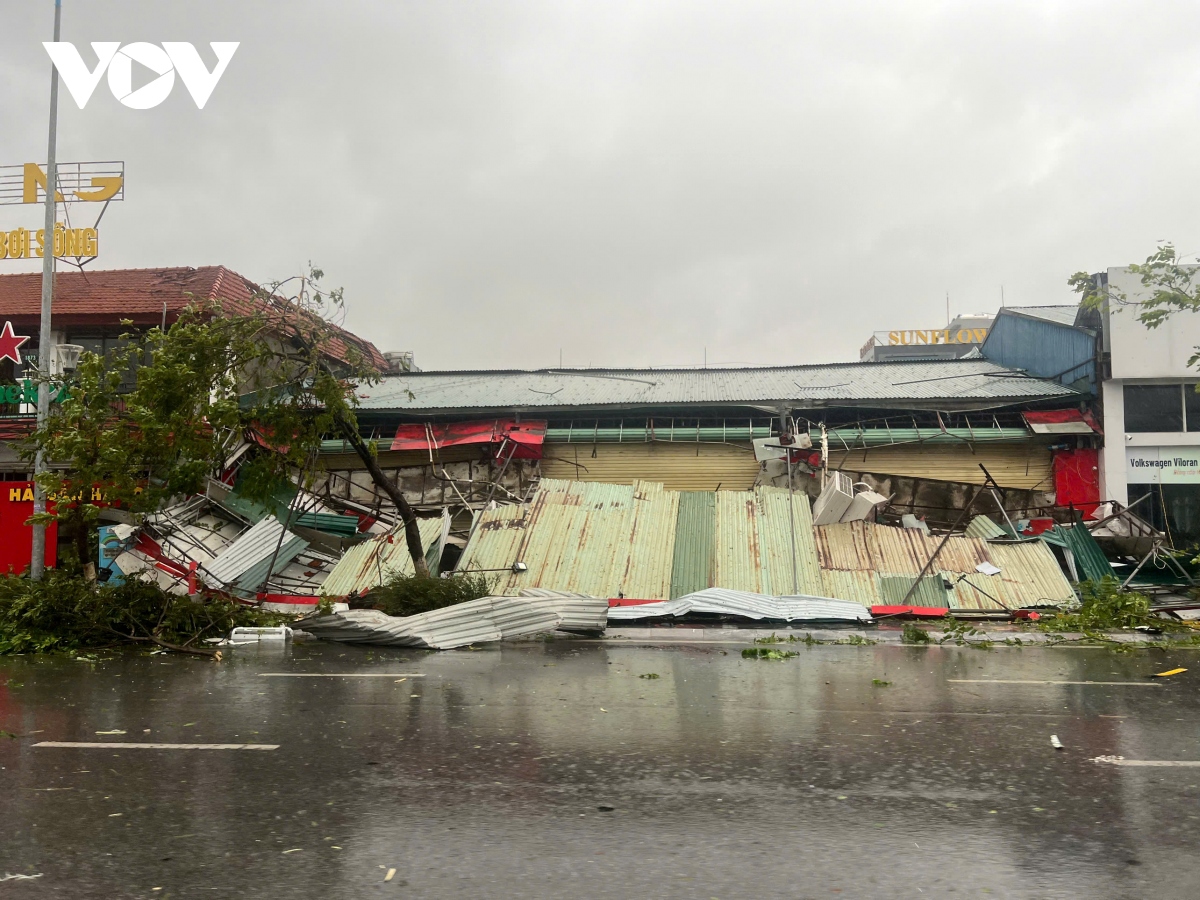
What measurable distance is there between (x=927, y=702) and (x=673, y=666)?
3.21 meters

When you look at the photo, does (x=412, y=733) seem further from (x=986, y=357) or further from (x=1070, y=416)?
(x=986, y=357)

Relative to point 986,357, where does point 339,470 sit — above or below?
below

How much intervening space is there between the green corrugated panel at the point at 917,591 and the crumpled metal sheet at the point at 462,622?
5245 millimetres

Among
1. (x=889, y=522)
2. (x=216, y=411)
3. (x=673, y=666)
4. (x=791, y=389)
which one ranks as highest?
(x=791, y=389)

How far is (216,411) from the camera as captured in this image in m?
13.0

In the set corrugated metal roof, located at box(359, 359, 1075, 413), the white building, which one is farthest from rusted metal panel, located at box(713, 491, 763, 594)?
the white building

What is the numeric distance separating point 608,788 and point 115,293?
74.5 ft

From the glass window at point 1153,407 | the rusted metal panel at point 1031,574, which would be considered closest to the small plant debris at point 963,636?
the rusted metal panel at point 1031,574

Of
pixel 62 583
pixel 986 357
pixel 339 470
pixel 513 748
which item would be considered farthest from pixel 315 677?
pixel 986 357

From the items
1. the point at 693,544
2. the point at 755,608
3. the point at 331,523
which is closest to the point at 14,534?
→ the point at 331,523

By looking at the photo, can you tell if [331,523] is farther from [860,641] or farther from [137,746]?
[137,746]

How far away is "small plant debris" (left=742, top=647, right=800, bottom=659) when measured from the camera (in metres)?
11.3

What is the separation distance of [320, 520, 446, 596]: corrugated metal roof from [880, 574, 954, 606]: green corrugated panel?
8401mm

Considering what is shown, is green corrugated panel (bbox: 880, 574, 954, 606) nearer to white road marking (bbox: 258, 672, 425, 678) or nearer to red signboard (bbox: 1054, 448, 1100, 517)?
red signboard (bbox: 1054, 448, 1100, 517)
